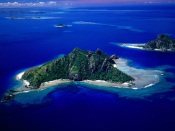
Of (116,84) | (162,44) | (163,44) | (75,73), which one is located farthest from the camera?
(162,44)

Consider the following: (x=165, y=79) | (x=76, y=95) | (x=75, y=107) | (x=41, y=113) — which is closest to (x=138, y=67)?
(x=165, y=79)

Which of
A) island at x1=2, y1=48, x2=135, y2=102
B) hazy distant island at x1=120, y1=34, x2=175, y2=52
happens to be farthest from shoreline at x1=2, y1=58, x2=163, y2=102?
hazy distant island at x1=120, y1=34, x2=175, y2=52

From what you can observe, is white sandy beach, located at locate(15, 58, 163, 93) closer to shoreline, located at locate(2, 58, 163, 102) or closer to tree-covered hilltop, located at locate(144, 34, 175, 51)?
shoreline, located at locate(2, 58, 163, 102)

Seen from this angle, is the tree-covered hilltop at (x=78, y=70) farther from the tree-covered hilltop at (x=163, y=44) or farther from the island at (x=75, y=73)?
the tree-covered hilltop at (x=163, y=44)

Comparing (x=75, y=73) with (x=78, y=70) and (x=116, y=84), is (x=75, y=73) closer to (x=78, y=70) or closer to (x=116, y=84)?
(x=78, y=70)

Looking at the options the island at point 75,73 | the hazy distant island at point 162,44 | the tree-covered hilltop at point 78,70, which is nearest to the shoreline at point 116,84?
the island at point 75,73

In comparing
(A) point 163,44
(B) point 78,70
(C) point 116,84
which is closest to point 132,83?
(C) point 116,84
